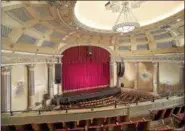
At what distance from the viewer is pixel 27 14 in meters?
6.11

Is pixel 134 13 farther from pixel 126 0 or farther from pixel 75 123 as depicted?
pixel 75 123

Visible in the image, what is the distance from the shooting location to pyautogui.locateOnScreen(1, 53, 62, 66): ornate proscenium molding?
6856 millimetres

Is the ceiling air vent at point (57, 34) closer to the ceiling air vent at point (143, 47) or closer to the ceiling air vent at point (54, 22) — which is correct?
the ceiling air vent at point (54, 22)

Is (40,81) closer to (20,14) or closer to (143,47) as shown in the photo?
(20,14)

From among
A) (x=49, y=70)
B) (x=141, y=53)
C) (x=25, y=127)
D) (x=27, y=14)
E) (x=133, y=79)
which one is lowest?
(x=25, y=127)

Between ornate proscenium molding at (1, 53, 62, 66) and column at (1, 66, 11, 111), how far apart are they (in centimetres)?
30

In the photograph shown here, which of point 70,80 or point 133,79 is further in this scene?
point 133,79

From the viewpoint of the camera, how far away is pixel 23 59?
8.06m

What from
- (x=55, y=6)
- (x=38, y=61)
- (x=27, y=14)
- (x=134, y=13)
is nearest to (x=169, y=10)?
(x=134, y=13)

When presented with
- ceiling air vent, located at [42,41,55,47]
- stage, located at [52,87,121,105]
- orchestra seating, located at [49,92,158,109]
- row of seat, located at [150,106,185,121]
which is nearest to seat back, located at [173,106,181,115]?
row of seat, located at [150,106,185,121]

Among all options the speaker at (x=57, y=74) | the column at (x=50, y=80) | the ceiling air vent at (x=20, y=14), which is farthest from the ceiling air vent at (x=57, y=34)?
the ceiling air vent at (x=20, y=14)

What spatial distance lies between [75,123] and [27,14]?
4.38 meters

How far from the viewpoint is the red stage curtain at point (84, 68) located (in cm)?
1163

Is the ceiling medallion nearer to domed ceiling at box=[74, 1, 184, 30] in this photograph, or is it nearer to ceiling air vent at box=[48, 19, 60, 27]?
domed ceiling at box=[74, 1, 184, 30]
